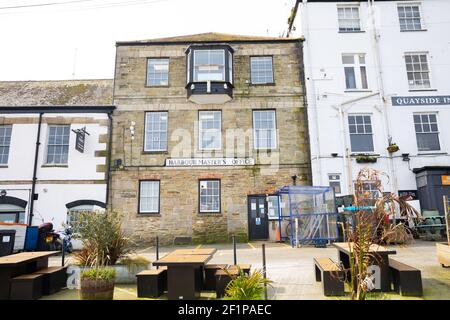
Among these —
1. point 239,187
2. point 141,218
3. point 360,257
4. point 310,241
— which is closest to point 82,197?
point 141,218

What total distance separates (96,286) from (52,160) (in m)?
13.0

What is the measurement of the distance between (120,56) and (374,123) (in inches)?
551

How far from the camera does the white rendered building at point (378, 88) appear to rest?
A: 16172mm

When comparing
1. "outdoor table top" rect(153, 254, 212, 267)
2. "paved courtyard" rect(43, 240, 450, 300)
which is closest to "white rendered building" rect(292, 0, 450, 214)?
"paved courtyard" rect(43, 240, 450, 300)

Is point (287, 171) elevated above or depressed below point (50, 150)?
below

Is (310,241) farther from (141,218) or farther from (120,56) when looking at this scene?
(120,56)

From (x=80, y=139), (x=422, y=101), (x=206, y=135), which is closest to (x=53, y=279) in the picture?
(x=80, y=139)

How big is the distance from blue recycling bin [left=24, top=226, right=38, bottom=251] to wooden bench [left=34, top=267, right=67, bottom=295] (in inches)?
262

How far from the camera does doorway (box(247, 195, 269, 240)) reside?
1609 cm

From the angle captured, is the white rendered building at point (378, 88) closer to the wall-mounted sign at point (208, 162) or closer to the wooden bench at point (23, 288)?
the wall-mounted sign at point (208, 162)

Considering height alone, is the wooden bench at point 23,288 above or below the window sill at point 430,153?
below

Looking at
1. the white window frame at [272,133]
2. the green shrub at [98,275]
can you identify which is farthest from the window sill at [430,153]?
the green shrub at [98,275]

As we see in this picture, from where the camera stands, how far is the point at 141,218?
16.1m

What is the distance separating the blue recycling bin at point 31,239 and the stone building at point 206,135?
12.4ft
